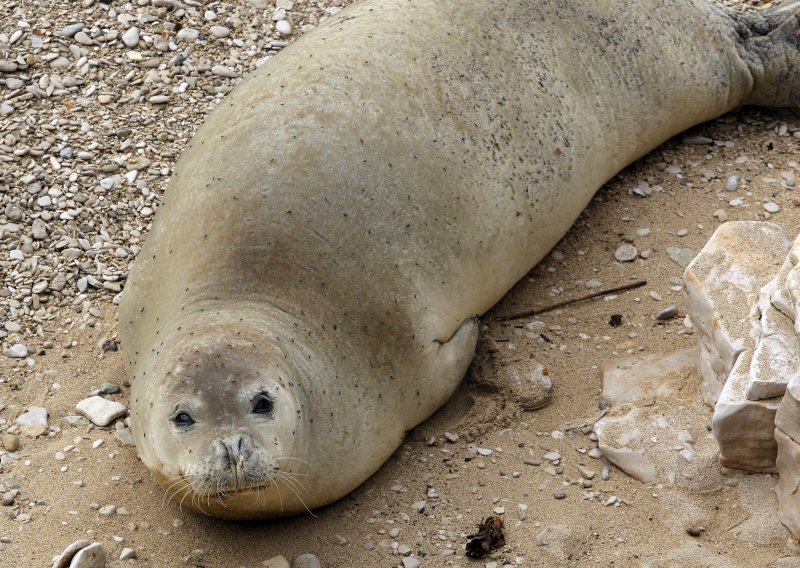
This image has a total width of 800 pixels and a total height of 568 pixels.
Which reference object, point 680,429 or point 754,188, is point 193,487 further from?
point 754,188

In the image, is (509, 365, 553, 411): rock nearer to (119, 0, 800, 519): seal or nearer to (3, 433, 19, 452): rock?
(119, 0, 800, 519): seal

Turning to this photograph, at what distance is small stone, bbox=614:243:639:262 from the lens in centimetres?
509

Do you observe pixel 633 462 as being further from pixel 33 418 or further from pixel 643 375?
pixel 33 418

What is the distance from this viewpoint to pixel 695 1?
18.8 feet

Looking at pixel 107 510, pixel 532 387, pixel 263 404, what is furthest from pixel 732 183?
pixel 107 510

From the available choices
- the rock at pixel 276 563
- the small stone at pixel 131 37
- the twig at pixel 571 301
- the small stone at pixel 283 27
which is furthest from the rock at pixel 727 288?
the small stone at pixel 131 37

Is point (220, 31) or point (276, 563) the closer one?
point (276, 563)

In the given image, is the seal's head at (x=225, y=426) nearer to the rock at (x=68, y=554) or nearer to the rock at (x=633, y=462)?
the rock at (x=68, y=554)

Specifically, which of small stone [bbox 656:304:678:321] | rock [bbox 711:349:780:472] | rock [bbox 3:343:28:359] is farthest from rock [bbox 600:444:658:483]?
rock [bbox 3:343:28:359]

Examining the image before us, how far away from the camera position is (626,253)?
Result: 5.11 meters

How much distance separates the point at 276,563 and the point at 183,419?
23.6 inches

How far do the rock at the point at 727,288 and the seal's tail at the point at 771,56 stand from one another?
178cm

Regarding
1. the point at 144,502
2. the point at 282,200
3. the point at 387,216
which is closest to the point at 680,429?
the point at 387,216

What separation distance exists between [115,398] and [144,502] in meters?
0.59
